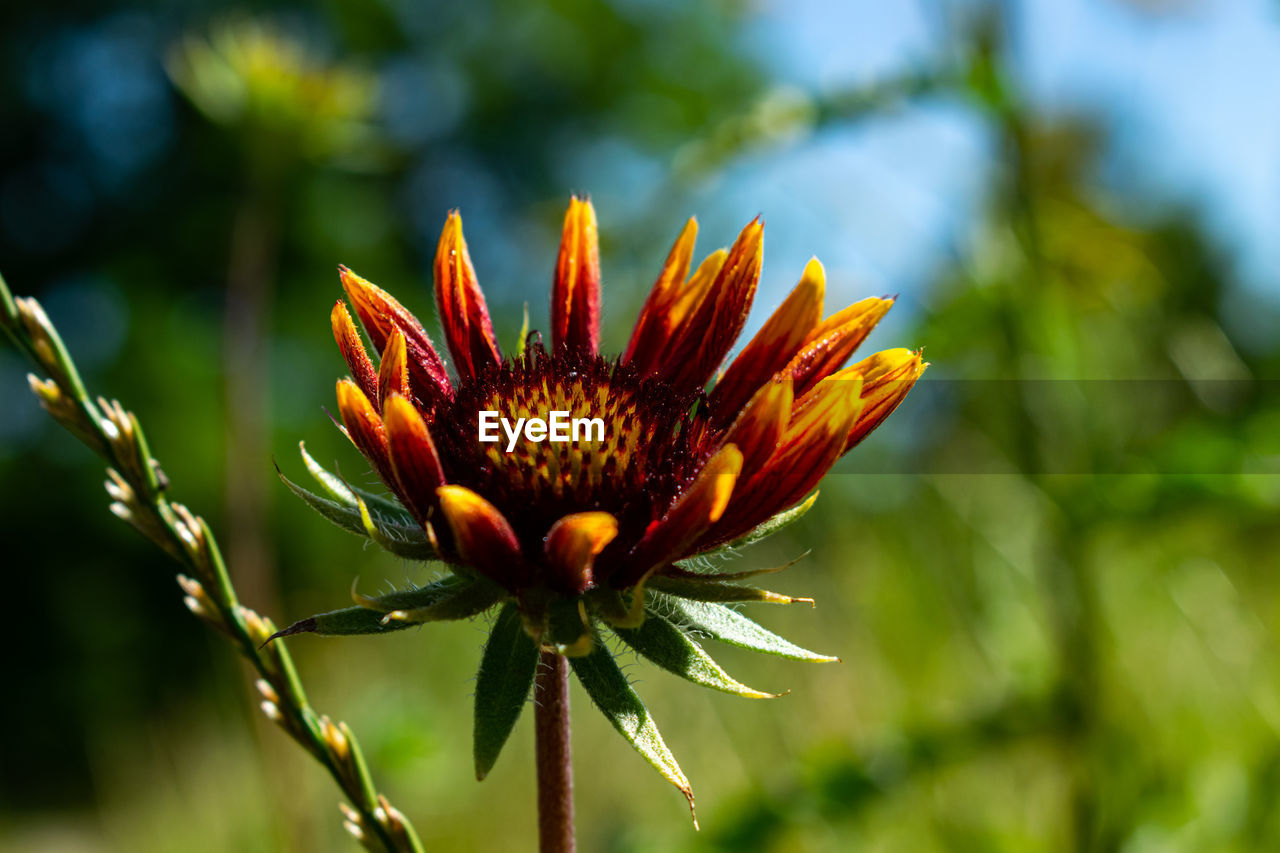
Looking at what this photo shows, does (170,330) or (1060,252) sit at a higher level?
(1060,252)

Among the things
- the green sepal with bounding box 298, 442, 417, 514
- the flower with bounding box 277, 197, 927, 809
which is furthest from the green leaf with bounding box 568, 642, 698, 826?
the green sepal with bounding box 298, 442, 417, 514

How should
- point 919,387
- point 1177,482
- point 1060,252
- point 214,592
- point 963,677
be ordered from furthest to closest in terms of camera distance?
point 963,677, point 919,387, point 1060,252, point 1177,482, point 214,592

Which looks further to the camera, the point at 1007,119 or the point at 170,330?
the point at 170,330

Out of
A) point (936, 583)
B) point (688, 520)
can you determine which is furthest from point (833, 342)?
point (936, 583)

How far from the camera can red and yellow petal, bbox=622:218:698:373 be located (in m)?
0.50

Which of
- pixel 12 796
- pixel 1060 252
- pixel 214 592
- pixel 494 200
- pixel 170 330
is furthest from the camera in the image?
pixel 494 200

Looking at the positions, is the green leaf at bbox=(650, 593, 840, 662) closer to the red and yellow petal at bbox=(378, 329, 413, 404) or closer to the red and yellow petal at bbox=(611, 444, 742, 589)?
the red and yellow petal at bbox=(611, 444, 742, 589)

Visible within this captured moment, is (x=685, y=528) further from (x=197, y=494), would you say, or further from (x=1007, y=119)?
(x=197, y=494)

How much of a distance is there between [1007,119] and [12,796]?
7.24 m

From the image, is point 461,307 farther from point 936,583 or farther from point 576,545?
point 936,583

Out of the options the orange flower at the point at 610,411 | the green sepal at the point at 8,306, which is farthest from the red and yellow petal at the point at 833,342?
the green sepal at the point at 8,306

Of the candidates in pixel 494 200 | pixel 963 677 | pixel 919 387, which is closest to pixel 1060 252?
pixel 919 387

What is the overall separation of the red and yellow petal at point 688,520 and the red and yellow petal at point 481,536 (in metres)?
0.05

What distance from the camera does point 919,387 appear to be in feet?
4.86
